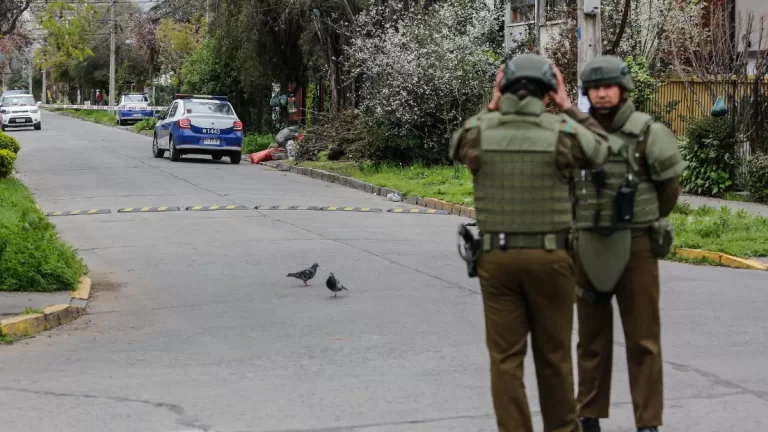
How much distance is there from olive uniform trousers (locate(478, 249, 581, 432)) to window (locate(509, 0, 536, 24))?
26.0m

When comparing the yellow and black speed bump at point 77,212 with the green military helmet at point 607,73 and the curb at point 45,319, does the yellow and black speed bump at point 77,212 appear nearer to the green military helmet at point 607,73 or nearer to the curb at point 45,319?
the curb at point 45,319

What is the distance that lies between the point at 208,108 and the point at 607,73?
80.7 feet

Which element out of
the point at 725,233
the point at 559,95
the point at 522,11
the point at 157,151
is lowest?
the point at 725,233

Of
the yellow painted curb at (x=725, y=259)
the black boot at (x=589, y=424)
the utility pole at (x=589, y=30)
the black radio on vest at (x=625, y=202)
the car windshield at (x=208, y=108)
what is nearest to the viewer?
the black radio on vest at (x=625, y=202)

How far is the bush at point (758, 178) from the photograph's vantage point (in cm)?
1758

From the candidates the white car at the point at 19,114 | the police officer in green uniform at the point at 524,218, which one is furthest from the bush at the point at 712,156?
the white car at the point at 19,114

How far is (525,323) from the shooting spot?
482cm

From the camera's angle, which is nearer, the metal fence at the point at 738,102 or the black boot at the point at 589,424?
the black boot at the point at 589,424

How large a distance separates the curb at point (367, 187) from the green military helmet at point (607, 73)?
12133 mm

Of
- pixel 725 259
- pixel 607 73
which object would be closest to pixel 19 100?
pixel 725 259

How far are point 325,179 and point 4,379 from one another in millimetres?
17782

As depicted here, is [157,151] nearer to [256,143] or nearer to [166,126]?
[166,126]

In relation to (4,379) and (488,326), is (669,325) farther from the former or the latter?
(4,379)

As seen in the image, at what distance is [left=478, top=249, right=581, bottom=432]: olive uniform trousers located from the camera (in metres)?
4.71
